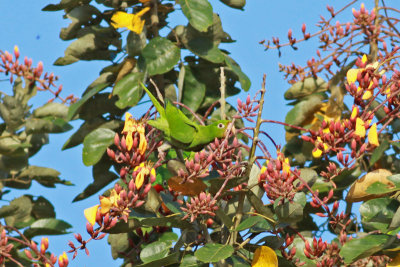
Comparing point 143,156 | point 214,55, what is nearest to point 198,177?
point 143,156

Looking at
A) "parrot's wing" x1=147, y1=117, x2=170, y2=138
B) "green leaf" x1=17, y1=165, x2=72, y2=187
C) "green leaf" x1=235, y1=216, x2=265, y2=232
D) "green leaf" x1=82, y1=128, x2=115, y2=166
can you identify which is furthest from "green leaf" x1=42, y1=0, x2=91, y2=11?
"green leaf" x1=235, y1=216, x2=265, y2=232

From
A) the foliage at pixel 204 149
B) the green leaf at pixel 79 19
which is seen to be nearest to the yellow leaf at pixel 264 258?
the foliage at pixel 204 149

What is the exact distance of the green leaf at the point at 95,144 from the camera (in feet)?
9.66

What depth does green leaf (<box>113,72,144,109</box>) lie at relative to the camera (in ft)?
9.98

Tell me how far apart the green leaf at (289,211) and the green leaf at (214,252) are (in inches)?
6.6

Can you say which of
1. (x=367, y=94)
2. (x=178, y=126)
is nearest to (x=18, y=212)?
(x=178, y=126)

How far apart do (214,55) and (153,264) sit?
141 centimetres

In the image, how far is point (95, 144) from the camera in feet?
9.73

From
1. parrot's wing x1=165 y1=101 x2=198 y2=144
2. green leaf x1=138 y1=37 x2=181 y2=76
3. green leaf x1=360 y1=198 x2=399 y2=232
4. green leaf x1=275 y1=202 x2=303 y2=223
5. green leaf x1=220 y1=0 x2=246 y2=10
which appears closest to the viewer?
parrot's wing x1=165 y1=101 x2=198 y2=144

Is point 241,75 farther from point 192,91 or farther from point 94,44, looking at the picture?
point 94,44

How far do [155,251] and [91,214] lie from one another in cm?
35

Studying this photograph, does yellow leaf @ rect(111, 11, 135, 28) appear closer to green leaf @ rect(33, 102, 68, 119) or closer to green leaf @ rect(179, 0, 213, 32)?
green leaf @ rect(179, 0, 213, 32)

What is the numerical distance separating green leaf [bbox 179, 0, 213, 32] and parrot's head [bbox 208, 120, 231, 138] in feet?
4.21

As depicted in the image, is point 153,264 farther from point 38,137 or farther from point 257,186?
point 38,137
